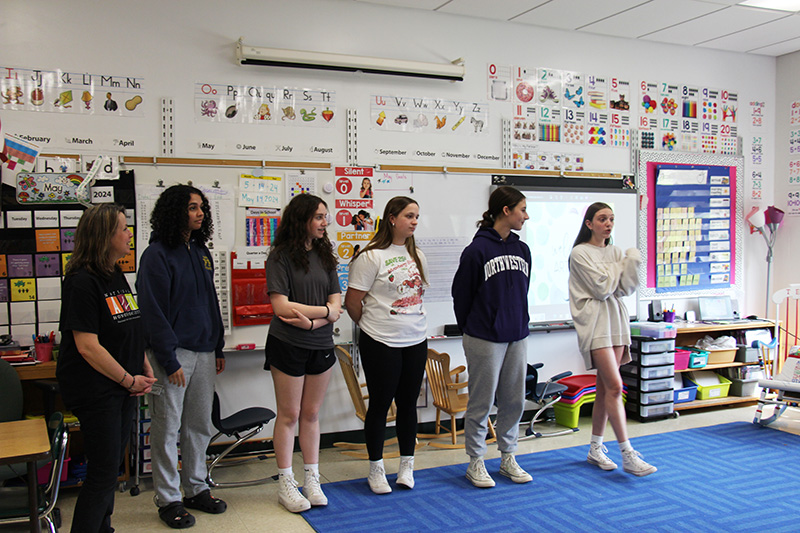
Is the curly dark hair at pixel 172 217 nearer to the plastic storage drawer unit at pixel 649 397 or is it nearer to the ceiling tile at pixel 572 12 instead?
the ceiling tile at pixel 572 12

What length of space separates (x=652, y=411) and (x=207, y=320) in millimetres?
3474

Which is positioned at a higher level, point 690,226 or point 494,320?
point 690,226

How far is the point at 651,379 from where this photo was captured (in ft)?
15.9

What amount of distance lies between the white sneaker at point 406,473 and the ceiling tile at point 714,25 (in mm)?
3975

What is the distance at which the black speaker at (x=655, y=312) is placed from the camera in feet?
17.4

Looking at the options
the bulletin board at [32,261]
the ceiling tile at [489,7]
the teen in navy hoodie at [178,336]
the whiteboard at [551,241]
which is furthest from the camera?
the whiteboard at [551,241]

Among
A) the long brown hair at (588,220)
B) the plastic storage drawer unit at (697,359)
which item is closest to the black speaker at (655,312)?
the plastic storage drawer unit at (697,359)

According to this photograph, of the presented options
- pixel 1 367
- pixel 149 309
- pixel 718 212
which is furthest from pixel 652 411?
pixel 1 367

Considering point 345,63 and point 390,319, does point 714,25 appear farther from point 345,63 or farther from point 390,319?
point 390,319

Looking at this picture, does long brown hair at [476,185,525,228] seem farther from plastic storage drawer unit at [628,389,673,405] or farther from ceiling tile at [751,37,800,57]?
ceiling tile at [751,37,800,57]

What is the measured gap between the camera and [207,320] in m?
3.09

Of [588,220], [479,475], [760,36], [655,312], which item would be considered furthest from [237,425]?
[760,36]

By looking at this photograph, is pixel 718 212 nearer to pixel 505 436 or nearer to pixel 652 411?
pixel 652 411

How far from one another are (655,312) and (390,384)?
298cm
